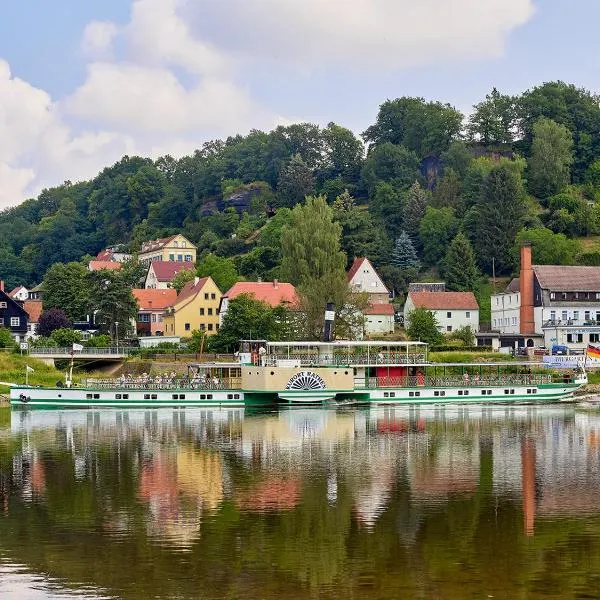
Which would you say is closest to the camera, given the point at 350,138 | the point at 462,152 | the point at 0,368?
the point at 0,368

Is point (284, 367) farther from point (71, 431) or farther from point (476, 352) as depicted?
point (476, 352)

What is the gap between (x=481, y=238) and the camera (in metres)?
116

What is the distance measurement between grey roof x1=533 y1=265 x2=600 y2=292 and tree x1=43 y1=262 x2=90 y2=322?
42541 millimetres

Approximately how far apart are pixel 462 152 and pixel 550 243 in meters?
31.2

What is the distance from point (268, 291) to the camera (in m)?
99.7

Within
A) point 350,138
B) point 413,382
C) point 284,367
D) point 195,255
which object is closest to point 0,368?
point 284,367

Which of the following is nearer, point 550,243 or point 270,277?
point 550,243

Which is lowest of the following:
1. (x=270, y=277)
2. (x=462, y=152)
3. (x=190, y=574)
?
(x=190, y=574)

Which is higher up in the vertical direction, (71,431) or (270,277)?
(270,277)

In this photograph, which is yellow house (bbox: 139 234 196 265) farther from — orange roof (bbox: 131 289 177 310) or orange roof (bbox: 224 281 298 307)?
orange roof (bbox: 224 281 298 307)

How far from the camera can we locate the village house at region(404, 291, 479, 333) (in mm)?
100688

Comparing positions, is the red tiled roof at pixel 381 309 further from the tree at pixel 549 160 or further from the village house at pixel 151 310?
the tree at pixel 549 160

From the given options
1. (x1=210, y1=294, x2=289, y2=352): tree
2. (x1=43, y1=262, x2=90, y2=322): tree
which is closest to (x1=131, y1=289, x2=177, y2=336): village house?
(x1=43, y1=262, x2=90, y2=322): tree

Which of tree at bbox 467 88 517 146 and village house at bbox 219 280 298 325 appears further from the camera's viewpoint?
tree at bbox 467 88 517 146
